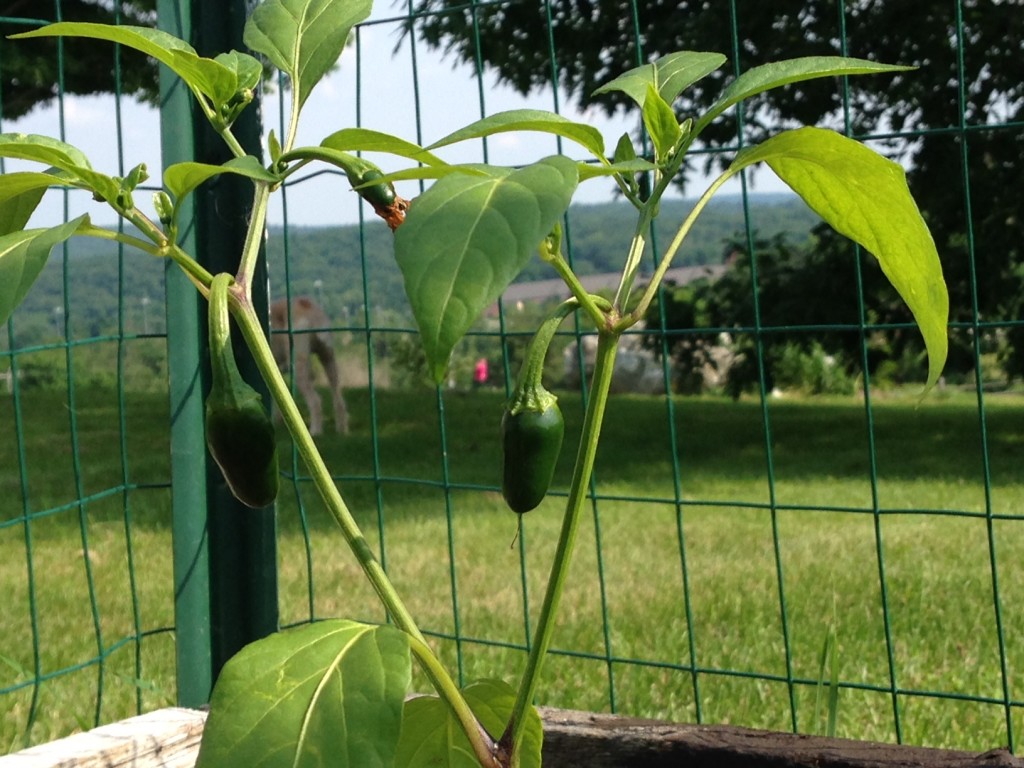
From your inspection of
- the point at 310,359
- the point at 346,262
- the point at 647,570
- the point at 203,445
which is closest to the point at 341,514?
the point at 203,445

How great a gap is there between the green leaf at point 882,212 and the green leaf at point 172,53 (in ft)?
1.18

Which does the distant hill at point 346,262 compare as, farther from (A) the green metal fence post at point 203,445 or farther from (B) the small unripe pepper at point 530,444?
(B) the small unripe pepper at point 530,444

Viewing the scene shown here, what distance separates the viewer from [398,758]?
0.95 m

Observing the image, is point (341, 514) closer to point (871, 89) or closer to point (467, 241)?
point (467, 241)

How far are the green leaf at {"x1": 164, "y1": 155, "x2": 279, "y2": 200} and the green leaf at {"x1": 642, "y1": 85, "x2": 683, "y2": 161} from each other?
267 millimetres

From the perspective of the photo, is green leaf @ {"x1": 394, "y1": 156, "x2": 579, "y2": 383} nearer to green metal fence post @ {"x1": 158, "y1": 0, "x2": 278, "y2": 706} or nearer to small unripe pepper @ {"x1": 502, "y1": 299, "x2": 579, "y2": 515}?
small unripe pepper @ {"x1": 502, "y1": 299, "x2": 579, "y2": 515}

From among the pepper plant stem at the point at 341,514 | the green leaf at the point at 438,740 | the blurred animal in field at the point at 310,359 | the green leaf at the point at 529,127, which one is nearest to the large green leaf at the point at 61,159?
the pepper plant stem at the point at 341,514

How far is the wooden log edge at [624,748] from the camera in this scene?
113 cm

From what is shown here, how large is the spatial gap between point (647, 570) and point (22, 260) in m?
3.48

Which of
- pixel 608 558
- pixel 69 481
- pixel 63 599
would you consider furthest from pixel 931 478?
pixel 69 481

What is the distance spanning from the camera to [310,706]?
0.75 metres

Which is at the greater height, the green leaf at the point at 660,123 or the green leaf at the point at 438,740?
the green leaf at the point at 660,123

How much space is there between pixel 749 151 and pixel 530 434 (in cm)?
24

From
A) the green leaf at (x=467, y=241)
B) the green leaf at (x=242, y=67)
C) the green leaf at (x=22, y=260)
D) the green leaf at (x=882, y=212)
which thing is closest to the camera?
the green leaf at (x=467, y=241)
